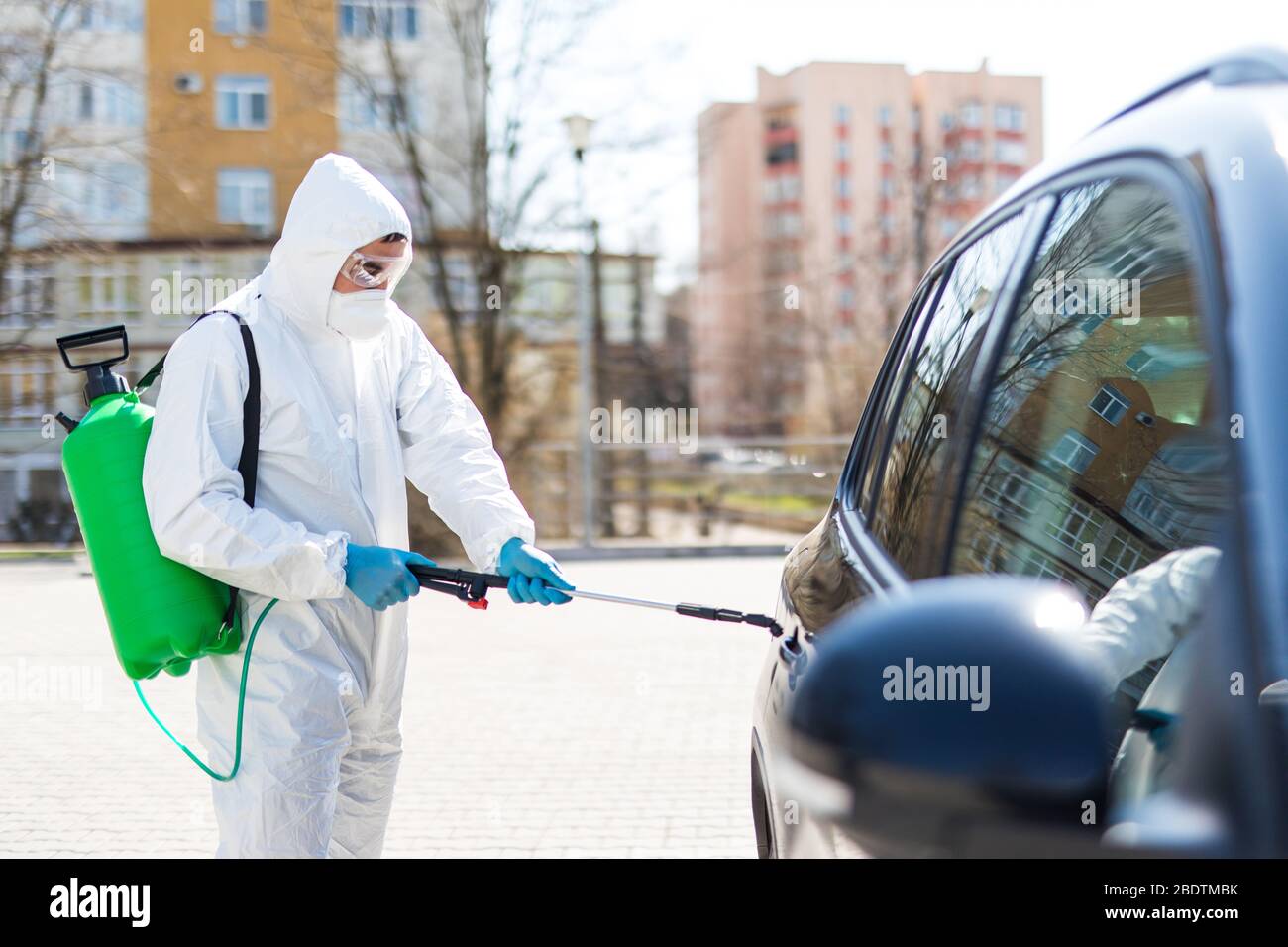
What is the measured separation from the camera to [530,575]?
317 cm

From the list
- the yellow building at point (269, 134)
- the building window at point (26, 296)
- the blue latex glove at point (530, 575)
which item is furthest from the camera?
the yellow building at point (269, 134)

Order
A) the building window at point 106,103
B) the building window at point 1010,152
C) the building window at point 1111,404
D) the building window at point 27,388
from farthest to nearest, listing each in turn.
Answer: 1. the building window at point 1010,152
2. the building window at point 106,103
3. the building window at point 27,388
4. the building window at point 1111,404

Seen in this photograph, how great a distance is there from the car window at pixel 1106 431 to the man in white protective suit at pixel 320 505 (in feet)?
4.68

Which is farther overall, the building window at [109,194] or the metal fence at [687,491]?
the building window at [109,194]

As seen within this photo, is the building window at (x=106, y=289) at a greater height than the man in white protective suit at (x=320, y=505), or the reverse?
the building window at (x=106, y=289)

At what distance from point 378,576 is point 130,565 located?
50 cm

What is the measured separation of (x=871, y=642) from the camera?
1077 millimetres

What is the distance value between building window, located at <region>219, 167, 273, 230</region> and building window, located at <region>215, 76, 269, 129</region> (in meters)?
1.85

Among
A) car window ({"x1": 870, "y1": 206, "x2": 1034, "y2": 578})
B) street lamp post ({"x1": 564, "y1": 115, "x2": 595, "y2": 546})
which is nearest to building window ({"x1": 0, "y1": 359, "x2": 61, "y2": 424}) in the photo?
street lamp post ({"x1": 564, "y1": 115, "x2": 595, "y2": 546})

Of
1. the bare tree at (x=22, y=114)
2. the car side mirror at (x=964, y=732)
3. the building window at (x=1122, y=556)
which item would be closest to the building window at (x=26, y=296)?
the bare tree at (x=22, y=114)

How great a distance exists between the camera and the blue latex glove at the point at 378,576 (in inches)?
112

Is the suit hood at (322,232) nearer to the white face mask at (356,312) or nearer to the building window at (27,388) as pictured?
the white face mask at (356,312)

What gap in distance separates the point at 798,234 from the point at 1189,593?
4524cm
